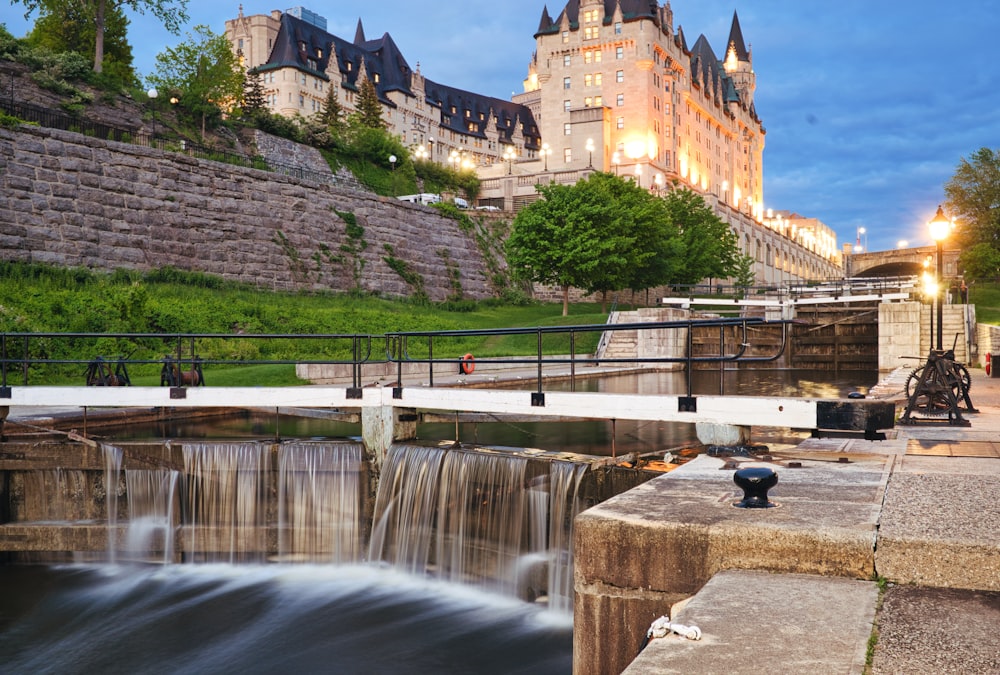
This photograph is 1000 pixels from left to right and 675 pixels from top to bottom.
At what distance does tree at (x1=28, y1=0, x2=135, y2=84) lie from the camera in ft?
191

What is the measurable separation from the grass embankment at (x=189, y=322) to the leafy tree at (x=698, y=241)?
60.5ft

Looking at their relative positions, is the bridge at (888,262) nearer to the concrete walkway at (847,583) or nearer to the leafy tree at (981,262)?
the leafy tree at (981,262)

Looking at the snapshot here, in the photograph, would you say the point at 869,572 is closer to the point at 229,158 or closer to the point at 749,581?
the point at 749,581

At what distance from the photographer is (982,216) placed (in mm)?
71375

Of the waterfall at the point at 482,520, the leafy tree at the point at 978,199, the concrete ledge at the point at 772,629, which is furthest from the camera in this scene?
the leafy tree at the point at 978,199

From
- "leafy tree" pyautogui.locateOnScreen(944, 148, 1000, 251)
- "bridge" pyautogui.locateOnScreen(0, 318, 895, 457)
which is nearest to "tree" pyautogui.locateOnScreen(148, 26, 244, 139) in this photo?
"bridge" pyautogui.locateOnScreen(0, 318, 895, 457)

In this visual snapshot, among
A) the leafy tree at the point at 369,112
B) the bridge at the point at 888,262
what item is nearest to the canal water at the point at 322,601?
the leafy tree at the point at 369,112

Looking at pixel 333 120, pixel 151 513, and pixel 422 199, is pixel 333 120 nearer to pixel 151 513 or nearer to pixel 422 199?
pixel 422 199

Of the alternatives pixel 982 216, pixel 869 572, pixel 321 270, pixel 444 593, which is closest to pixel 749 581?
pixel 869 572

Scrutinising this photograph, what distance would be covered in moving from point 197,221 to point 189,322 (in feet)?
36.9

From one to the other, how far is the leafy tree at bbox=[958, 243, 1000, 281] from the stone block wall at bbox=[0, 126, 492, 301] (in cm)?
4424

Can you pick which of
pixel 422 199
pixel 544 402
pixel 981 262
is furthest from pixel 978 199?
pixel 544 402

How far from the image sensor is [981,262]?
65.9 meters

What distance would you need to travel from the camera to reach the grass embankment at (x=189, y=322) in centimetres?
2438
